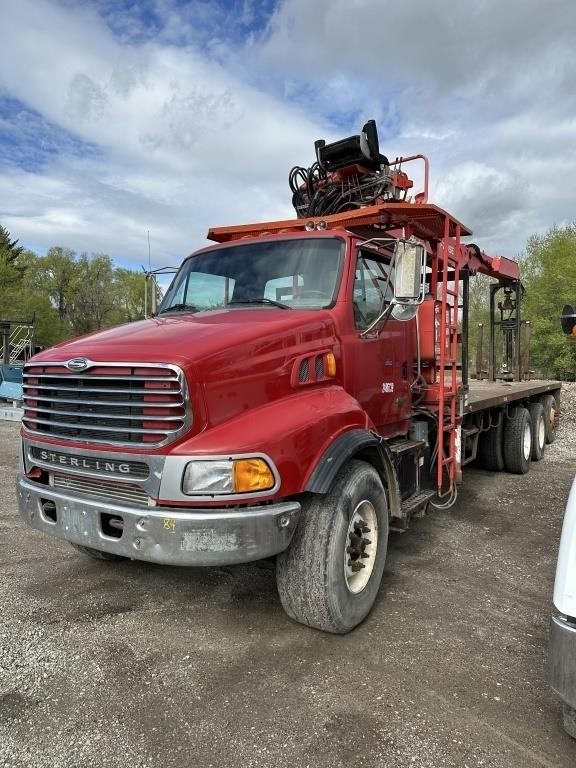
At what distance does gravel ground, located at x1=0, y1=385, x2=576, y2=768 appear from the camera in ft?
8.04

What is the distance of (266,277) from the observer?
4223 millimetres

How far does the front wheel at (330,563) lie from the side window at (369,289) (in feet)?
3.91

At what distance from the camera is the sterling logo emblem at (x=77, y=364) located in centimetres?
310

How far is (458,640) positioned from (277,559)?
120cm

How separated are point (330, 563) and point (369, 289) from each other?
2109mm

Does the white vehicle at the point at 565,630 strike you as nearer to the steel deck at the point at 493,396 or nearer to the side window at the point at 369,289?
the side window at the point at 369,289

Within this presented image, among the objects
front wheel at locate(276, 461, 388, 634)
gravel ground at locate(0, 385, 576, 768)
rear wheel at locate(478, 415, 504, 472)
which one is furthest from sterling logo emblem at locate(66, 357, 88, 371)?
rear wheel at locate(478, 415, 504, 472)

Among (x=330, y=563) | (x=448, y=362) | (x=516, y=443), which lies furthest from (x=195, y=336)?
(x=516, y=443)

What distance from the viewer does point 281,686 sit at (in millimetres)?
2891

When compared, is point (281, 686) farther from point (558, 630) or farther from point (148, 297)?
point (148, 297)

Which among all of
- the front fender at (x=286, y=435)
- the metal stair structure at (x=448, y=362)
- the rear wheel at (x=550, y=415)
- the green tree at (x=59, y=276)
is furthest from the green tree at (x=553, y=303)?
the green tree at (x=59, y=276)

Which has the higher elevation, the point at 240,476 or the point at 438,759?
the point at 240,476

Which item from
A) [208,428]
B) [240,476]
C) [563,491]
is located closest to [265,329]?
[208,428]

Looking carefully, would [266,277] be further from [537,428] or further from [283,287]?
[537,428]
